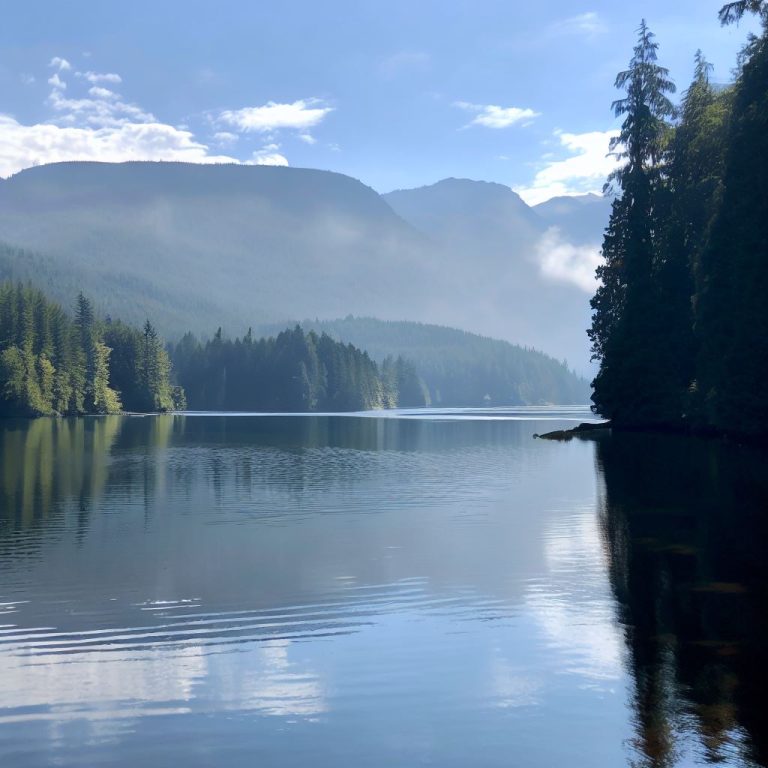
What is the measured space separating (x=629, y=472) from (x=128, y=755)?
41.1m

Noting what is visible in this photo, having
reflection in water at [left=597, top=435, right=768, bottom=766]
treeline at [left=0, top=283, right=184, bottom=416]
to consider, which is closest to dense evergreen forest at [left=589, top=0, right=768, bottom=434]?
reflection in water at [left=597, top=435, right=768, bottom=766]

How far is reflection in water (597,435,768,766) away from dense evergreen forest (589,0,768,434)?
1866cm

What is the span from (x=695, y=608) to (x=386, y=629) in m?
6.41

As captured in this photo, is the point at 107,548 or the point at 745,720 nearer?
the point at 745,720

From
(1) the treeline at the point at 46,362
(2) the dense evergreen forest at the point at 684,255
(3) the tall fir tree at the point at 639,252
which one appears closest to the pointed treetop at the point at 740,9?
(2) the dense evergreen forest at the point at 684,255

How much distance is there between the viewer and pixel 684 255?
264 ft

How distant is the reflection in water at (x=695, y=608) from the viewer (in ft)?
40.1

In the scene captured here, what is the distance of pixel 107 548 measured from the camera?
27.7m

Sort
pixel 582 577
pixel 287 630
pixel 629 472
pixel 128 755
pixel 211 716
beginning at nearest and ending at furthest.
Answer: pixel 128 755
pixel 211 716
pixel 287 630
pixel 582 577
pixel 629 472

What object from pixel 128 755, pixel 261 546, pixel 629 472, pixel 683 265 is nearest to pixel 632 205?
pixel 683 265

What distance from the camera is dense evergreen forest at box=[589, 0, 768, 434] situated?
5703 cm

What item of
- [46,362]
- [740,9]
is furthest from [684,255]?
[46,362]

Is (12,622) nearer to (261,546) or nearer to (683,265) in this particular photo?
(261,546)

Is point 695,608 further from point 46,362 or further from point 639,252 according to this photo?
point 46,362
